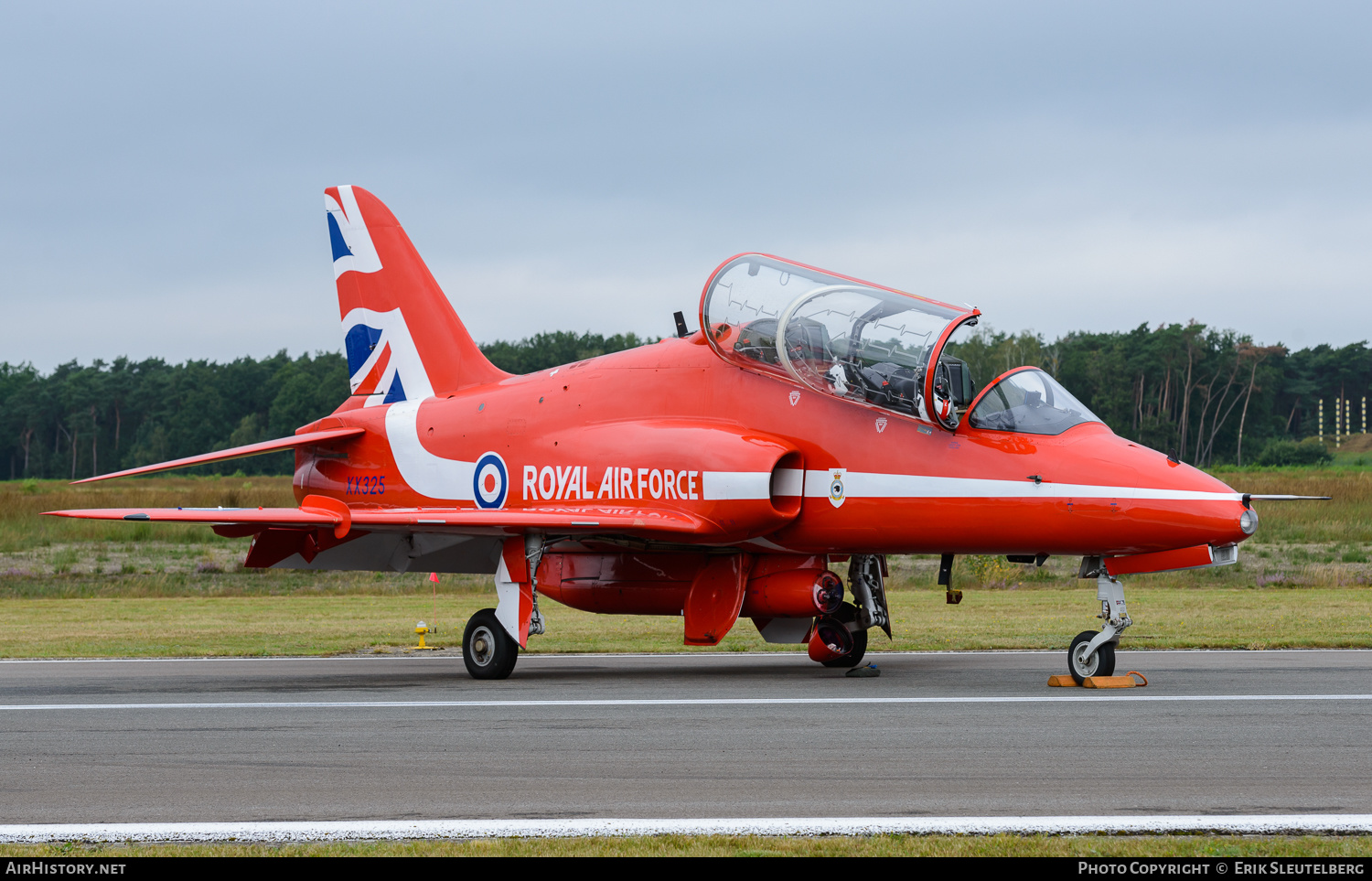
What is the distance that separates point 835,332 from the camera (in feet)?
40.8

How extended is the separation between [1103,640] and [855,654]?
3.52 meters

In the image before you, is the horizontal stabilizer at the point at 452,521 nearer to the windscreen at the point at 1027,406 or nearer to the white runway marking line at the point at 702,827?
the windscreen at the point at 1027,406

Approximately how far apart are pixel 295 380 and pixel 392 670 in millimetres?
91991

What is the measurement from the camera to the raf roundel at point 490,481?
14938 millimetres

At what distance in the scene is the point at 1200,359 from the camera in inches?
3290

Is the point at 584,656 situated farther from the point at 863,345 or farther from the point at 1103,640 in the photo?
the point at 1103,640

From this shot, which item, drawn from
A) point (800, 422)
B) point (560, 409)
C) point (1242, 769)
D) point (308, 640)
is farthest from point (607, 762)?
point (308, 640)

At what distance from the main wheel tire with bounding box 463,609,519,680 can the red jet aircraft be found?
2 centimetres

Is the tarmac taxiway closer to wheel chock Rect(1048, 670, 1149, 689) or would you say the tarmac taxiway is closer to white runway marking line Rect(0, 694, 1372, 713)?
white runway marking line Rect(0, 694, 1372, 713)

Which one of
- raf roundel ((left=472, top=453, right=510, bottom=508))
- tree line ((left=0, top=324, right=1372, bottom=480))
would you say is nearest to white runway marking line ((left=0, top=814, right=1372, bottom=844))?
raf roundel ((left=472, top=453, right=510, bottom=508))

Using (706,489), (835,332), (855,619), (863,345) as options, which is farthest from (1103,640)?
(706,489)

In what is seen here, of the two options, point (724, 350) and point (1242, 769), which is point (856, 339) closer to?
point (724, 350)

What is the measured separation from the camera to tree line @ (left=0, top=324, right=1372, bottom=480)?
3209 inches

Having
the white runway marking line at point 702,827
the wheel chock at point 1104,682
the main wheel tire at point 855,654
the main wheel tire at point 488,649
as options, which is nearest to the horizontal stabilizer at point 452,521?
the main wheel tire at point 488,649
